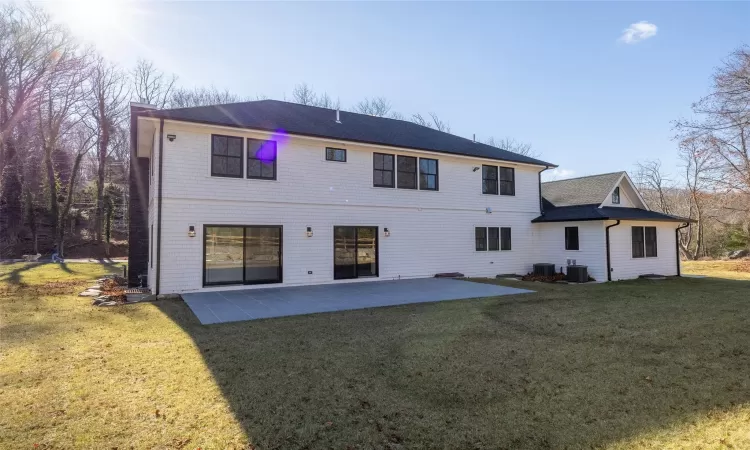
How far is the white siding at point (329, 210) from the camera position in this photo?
10609 mm

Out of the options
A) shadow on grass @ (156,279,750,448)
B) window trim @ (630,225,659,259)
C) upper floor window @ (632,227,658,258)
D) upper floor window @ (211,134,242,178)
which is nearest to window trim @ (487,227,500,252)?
window trim @ (630,225,659,259)

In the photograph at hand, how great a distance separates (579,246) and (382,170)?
827 centimetres

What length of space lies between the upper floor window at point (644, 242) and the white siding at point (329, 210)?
379 centimetres

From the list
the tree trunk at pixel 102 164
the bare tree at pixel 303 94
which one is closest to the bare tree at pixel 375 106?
the bare tree at pixel 303 94

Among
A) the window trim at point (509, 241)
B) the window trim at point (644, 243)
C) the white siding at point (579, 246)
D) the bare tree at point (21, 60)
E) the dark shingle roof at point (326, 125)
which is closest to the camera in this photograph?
the dark shingle roof at point (326, 125)

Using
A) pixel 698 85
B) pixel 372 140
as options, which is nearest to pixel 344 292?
pixel 372 140

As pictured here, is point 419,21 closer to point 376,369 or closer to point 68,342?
point 376,369

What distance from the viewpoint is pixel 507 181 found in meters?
16.7

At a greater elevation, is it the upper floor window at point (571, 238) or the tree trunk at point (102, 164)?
the tree trunk at point (102, 164)

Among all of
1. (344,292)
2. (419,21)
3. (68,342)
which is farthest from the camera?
(419,21)

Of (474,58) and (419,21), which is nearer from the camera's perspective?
(419,21)

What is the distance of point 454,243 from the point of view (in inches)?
597

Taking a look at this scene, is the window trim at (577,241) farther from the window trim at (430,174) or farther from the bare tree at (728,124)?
the bare tree at (728,124)

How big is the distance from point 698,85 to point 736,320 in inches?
815
